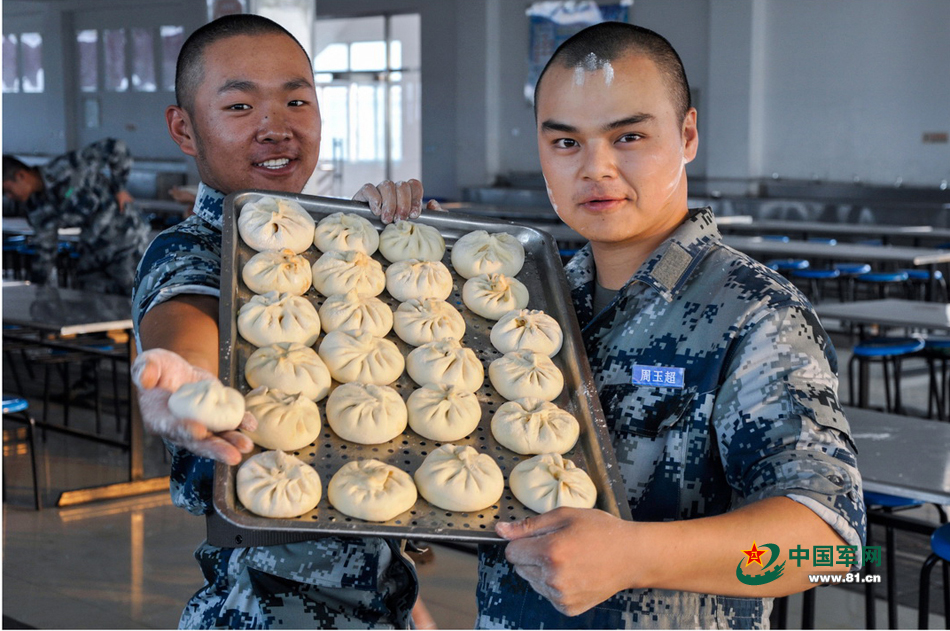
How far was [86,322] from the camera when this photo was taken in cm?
459

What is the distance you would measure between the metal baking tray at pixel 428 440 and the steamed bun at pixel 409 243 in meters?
0.03

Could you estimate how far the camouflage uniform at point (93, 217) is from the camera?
20.8ft

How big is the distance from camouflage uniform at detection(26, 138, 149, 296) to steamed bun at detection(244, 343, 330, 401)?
5.26m

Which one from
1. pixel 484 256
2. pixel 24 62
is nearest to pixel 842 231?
pixel 484 256

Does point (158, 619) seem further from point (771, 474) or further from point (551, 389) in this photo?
point (771, 474)

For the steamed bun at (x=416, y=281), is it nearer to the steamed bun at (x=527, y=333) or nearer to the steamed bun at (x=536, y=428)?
the steamed bun at (x=527, y=333)

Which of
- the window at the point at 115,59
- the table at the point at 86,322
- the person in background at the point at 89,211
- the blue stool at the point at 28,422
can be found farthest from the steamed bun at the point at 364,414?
the window at the point at 115,59

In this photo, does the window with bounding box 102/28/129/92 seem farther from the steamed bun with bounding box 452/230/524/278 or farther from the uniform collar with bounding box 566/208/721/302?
the uniform collar with bounding box 566/208/721/302

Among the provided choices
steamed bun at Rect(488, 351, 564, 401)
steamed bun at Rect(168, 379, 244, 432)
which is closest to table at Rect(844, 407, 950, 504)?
steamed bun at Rect(488, 351, 564, 401)

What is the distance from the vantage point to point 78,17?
61.7ft

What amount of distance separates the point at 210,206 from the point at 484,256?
19.2 inches

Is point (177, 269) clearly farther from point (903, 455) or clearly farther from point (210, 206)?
point (903, 455)

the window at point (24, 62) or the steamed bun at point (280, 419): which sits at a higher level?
the window at point (24, 62)

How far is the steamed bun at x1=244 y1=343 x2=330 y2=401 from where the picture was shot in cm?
139
